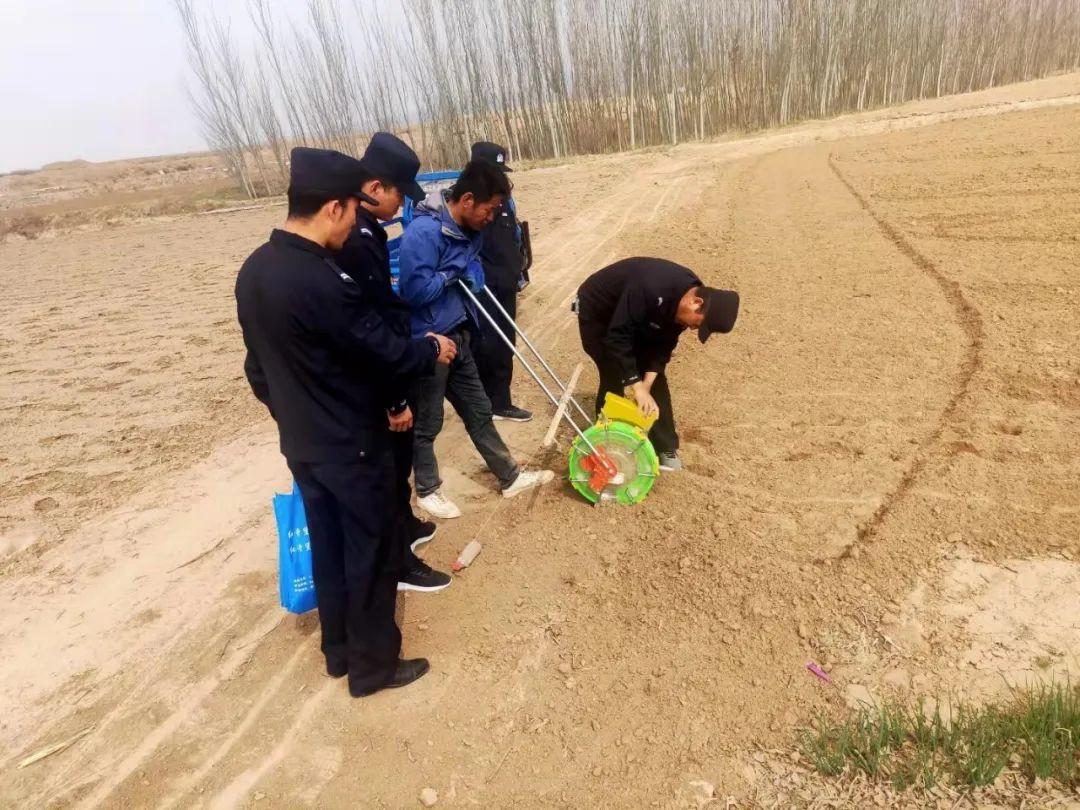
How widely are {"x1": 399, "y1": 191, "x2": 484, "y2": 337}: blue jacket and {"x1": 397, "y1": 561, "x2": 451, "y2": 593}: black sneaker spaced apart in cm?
135

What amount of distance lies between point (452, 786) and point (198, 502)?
10.1 ft

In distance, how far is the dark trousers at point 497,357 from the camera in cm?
468

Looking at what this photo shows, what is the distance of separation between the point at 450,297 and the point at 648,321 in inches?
46.2

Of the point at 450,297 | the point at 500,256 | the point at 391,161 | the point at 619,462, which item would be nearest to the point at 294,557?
the point at 450,297

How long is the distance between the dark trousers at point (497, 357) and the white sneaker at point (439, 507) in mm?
839

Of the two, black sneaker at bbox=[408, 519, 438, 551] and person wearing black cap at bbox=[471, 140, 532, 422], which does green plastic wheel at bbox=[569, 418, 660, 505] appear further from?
person wearing black cap at bbox=[471, 140, 532, 422]

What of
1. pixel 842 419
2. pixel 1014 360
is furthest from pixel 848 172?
pixel 842 419

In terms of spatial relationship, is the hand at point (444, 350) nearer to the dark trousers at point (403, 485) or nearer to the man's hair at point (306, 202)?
the dark trousers at point (403, 485)

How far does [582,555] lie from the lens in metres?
3.61

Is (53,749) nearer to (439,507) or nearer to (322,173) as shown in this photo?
(439,507)

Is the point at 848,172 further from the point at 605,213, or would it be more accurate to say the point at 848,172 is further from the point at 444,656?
the point at 444,656

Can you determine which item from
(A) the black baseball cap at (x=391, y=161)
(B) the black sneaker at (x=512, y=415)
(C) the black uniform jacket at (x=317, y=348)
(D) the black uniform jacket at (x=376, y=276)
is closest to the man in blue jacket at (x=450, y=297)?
(A) the black baseball cap at (x=391, y=161)

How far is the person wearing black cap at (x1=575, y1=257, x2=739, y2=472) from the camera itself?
136 inches

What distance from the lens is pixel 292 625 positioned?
3379 mm
